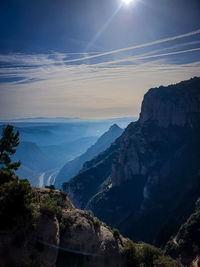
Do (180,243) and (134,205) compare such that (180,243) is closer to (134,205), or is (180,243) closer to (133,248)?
(133,248)

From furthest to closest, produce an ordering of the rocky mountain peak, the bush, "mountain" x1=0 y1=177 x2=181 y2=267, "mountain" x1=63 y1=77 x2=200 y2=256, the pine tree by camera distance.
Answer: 1. the rocky mountain peak
2. "mountain" x1=63 y1=77 x2=200 y2=256
3. the pine tree
4. the bush
5. "mountain" x1=0 y1=177 x2=181 y2=267

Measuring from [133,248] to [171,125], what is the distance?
8257 centimetres

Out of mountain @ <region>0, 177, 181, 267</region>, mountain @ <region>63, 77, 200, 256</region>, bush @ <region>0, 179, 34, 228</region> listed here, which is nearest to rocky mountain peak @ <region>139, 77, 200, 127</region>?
mountain @ <region>63, 77, 200, 256</region>

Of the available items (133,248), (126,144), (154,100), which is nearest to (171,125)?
(154,100)

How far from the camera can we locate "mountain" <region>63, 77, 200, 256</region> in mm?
63156

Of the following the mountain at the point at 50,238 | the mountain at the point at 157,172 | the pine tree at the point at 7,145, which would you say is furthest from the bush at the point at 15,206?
the mountain at the point at 157,172

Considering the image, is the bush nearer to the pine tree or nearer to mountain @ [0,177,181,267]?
mountain @ [0,177,181,267]

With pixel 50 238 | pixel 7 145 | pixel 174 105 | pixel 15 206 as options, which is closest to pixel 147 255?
pixel 50 238

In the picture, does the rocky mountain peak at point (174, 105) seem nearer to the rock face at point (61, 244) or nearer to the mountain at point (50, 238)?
the mountain at point (50, 238)

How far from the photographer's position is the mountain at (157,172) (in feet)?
207

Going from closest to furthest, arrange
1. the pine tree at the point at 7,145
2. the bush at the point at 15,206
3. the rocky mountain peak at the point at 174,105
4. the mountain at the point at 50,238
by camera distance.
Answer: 1. the mountain at the point at 50,238
2. the bush at the point at 15,206
3. the pine tree at the point at 7,145
4. the rocky mountain peak at the point at 174,105

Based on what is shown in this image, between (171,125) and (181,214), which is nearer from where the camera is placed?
(181,214)

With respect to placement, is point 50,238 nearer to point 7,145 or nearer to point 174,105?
point 7,145

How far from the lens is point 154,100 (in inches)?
4018
